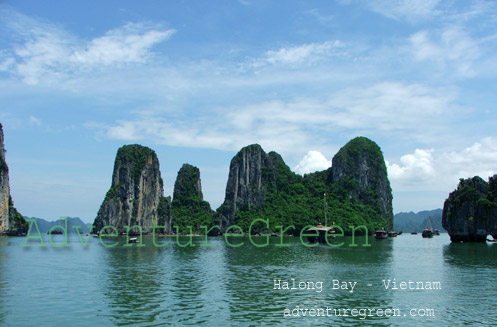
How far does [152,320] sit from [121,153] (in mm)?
159575

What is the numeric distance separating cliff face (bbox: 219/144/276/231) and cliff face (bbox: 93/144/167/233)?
2772cm

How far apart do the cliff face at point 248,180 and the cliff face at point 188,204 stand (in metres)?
13.5

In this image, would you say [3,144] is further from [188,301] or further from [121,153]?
[188,301]

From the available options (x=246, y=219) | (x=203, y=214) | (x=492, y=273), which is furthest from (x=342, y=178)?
(x=492, y=273)

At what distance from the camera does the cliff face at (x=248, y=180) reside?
180875mm

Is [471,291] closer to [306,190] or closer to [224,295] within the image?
[224,295]

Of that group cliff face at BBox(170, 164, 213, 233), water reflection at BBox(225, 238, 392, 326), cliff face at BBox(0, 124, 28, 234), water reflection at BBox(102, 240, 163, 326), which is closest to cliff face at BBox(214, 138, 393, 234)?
cliff face at BBox(170, 164, 213, 233)

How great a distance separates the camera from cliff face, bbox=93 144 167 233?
168750 mm

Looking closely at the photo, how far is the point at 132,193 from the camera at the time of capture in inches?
6831

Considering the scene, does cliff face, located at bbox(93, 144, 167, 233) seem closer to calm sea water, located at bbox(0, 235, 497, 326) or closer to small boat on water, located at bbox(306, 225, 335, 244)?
small boat on water, located at bbox(306, 225, 335, 244)

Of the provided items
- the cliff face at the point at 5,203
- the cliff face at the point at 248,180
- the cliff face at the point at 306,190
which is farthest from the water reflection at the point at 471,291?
the cliff face at the point at 5,203

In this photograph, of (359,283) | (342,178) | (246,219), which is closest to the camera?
(359,283)

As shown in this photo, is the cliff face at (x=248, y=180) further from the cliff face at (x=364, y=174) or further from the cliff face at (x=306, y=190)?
the cliff face at (x=364, y=174)

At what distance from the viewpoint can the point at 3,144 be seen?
14725 centimetres
